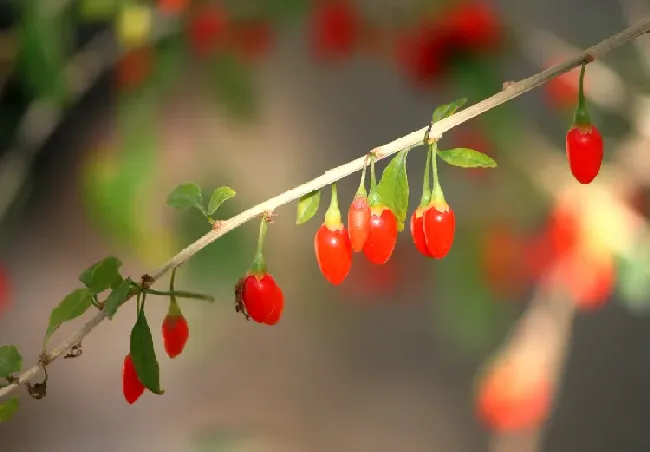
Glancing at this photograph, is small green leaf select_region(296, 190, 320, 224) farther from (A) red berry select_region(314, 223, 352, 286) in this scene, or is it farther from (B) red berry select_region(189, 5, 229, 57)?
(B) red berry select_region(189, 5, 229, 57)

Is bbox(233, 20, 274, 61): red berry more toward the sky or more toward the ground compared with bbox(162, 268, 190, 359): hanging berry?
more toward the sky

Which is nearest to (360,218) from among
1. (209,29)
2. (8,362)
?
(8,362)

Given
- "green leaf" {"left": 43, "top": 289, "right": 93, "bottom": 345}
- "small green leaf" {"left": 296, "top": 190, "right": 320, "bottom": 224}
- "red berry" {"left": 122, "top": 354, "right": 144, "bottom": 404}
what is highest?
"small green leaf" {"left": 296, "top": 190, "right": 320, "bottom": 224}

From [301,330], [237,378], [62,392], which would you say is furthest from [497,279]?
[62,392]

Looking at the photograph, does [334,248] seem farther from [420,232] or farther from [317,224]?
[317,224]

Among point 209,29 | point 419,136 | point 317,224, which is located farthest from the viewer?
point 317,224

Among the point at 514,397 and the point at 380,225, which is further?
the point at 514,397

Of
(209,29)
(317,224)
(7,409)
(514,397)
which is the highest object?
(209,29)

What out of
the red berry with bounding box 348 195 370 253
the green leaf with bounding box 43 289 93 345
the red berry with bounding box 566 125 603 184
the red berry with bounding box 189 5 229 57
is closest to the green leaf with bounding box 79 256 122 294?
the green leaf with bounding box 43 289 93 345
